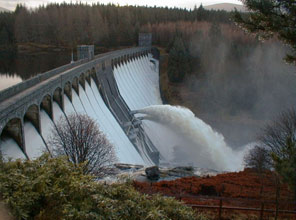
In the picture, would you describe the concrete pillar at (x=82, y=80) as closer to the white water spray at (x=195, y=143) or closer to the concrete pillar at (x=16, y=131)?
the white water spray at (x=195, y=143)

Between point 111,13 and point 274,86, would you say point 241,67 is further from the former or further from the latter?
point 111,13

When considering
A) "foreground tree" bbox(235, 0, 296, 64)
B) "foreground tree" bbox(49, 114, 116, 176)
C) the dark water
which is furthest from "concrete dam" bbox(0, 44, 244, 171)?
the dark water

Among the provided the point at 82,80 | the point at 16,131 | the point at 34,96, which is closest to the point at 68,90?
the point at 82,80

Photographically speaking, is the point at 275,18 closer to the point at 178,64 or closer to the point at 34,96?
the point at 34,96

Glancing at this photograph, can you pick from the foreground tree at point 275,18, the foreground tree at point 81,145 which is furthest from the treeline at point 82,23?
the foreground tree at point 275,18

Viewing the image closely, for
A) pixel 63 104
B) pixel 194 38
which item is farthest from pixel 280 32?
pixel 194 38

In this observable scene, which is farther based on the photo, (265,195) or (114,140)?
(114,140)
